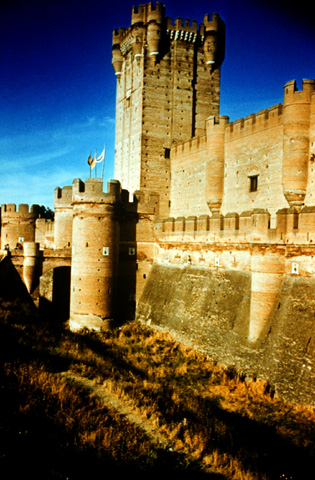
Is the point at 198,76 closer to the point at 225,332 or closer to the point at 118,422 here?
the point at 225,332

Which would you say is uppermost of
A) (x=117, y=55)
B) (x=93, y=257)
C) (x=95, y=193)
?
(x=117, y=55)

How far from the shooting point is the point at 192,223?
1744 centimetres

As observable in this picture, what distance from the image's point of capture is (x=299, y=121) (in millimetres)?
15648

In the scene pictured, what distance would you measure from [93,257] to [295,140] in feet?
35.9

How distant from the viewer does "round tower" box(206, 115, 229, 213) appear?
20.8m

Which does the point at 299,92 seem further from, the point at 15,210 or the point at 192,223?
the point at 15,210

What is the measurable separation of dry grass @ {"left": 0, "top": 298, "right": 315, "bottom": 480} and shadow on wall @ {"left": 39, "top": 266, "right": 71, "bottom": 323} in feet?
21.5

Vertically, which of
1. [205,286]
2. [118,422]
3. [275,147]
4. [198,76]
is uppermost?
[198,76]

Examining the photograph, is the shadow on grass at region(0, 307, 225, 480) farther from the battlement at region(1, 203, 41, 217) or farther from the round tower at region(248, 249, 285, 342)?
the battlement at region(1, 203, 41, 217)

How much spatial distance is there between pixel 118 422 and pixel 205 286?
30.4ft

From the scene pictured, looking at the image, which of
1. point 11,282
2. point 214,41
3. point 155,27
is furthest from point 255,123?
point 11,282

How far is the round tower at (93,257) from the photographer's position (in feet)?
58.9

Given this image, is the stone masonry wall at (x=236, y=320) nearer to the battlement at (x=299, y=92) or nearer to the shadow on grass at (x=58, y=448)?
the shadow on grass at (x=58, y=448)

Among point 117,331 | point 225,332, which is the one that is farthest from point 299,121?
point 117,331
